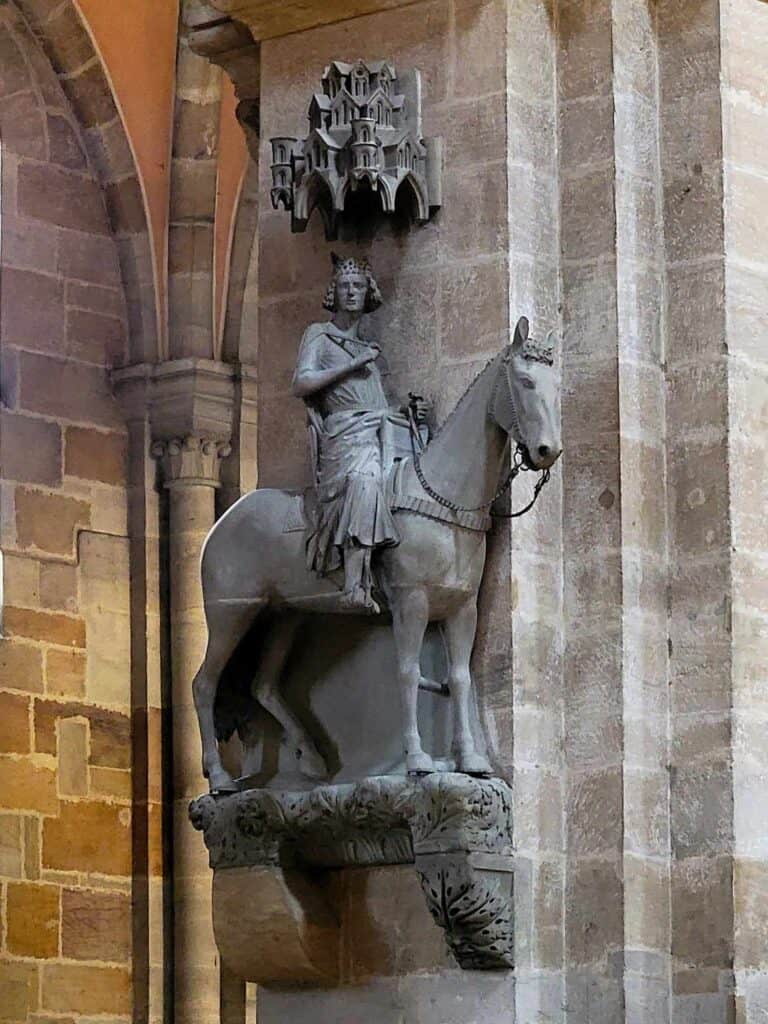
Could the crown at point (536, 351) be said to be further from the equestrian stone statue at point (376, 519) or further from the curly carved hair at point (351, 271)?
the curly carved hair at point (351, 271)

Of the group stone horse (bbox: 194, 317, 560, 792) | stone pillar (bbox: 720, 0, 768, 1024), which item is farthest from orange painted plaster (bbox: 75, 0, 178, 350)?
stone horse (bbox: 194, 317, 560, 792)

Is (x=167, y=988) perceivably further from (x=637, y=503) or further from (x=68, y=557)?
(x=637, y=503)

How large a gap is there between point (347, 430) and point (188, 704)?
7.39 metres

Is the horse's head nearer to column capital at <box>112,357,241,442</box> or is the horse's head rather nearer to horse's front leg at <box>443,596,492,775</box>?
horse's front leg at <box>443,596,492,775</box>

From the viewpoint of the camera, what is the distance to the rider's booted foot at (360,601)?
1045cm

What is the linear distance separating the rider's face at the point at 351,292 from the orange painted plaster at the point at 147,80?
286 inches

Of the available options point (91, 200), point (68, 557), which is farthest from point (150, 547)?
point (91, 200)

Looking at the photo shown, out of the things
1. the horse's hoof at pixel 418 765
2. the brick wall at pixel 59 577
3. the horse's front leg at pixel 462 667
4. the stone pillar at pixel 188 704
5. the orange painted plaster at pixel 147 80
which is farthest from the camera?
the orange painted plaster at pixel 147 80

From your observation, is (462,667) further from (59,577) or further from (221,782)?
(59,577)

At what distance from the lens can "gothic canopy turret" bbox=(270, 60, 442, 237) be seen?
1080 centimetres

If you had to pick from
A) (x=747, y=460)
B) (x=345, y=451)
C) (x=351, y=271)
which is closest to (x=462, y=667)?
(x=345, y=451)

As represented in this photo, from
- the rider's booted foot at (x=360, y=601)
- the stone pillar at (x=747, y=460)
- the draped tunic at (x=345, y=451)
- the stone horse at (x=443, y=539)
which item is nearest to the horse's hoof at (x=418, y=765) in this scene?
the stone horse at (x=443, y=539)

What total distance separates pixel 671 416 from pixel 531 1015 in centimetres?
196

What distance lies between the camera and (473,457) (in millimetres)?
10492
